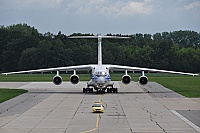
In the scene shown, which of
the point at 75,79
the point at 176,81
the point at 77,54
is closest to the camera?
the point at 75,79

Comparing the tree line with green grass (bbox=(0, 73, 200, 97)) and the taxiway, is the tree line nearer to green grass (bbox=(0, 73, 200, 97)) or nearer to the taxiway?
green grass (bbox=(0, 73, 200, 97))

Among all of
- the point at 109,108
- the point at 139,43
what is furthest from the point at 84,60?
the point at 109,108

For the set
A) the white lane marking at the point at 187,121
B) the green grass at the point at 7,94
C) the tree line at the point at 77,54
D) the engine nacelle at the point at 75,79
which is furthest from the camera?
the tree line at the point at 77,54

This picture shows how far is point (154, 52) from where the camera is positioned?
5389 inches

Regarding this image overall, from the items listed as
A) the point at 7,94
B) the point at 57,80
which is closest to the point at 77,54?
the point at 57,80

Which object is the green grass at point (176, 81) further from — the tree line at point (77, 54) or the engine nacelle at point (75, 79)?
the tree line at point (77, 54)

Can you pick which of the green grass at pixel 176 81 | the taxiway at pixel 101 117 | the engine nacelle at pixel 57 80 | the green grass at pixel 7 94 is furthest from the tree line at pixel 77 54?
the taxiway at pixel 101 117

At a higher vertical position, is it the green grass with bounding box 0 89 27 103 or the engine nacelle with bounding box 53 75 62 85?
the engine nacelle with bounding box 53 75 62 85

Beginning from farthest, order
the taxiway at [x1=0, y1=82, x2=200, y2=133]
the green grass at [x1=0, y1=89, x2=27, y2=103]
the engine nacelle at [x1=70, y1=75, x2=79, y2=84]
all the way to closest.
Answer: the engine nacelle at [x1=70, y1=75, x2=79, y2=84], the green grass at [x1=0, y1=89, x2=27, y2=103], the taxiway at [x1=0, y1=82, x2=200, y2=133]

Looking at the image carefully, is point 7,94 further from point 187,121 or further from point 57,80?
point 187,121

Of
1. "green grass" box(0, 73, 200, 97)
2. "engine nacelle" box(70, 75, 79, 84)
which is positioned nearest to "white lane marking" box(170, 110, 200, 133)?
"green grass" box(0, 73, 200, 97)

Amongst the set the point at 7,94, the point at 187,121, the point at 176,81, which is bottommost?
the point at 187,121

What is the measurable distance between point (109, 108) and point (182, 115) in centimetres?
626

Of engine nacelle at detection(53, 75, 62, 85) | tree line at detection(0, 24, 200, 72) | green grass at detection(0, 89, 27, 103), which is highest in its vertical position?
tree line at detection(0, 24, 200, 72)
